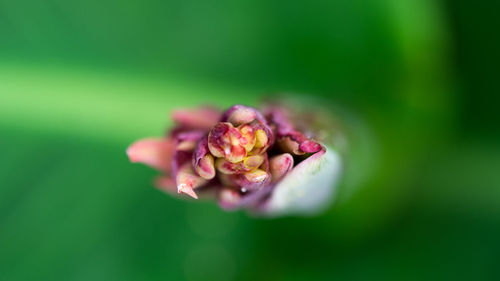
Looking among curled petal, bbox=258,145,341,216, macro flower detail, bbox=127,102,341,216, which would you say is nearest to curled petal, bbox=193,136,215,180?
macro flower detail, bbox=127,102,341,216

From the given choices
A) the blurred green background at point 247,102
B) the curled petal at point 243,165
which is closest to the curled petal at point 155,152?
the curled petal at point 243,165

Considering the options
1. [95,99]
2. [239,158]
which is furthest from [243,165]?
[95,99]

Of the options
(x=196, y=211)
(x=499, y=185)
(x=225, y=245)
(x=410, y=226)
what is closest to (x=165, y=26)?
(x=196, y=211)

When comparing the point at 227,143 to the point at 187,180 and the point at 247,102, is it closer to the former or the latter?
the point at 187,180

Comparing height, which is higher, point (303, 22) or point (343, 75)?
point (303, 22)

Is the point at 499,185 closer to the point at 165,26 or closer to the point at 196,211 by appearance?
the point at 196,211

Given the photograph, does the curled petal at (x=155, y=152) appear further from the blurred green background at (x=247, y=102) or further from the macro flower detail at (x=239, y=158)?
the blurred green background at (x=247, y=102)

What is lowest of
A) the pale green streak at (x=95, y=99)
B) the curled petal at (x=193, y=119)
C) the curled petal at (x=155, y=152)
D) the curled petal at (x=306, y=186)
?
the curled petal at (x=306, y=186)
